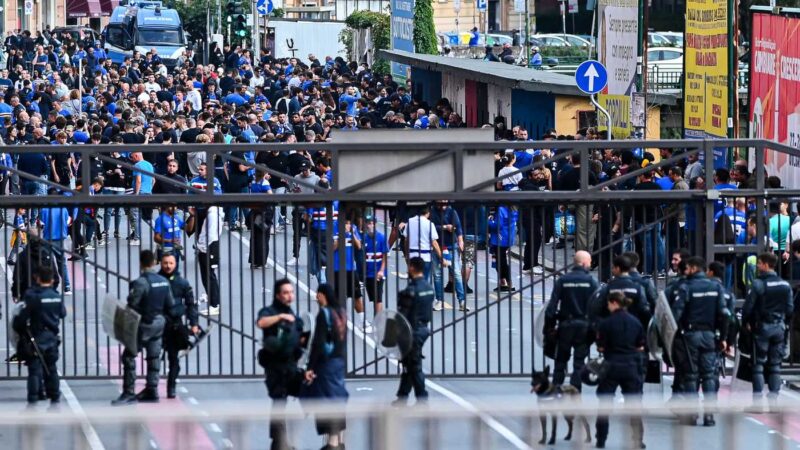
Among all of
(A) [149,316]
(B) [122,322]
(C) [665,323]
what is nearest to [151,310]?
(A) [149,316]

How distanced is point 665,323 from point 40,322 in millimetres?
4795

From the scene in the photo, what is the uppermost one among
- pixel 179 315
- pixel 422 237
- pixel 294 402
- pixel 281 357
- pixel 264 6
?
pixel 264 6

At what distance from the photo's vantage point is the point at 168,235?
19.3 meters

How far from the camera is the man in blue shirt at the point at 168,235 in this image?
1519cm

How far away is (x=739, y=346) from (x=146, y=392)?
4788mm

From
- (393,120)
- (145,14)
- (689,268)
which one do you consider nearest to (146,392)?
(689,268)

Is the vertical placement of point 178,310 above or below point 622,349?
above

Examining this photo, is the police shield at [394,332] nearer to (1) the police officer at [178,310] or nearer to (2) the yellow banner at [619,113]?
(1) the police officer at [178,310]

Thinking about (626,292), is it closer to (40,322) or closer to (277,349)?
(277,349)

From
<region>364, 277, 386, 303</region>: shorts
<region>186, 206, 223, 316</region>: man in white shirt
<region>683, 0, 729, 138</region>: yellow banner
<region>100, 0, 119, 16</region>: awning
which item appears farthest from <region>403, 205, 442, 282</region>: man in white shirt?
<region>100, 0, 119, 16</region>: awning

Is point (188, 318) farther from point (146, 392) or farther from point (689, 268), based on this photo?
point (689, 268)

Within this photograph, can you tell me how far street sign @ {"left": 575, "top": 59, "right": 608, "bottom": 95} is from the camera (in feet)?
84.0

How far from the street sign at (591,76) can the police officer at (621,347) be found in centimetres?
1298

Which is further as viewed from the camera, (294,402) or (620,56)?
(620,56)
